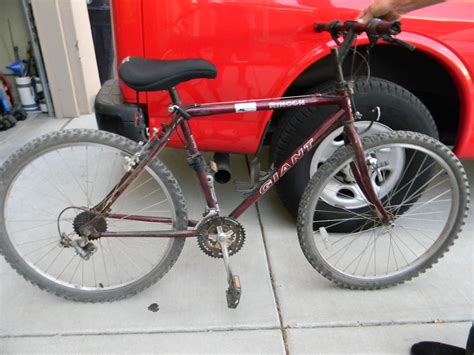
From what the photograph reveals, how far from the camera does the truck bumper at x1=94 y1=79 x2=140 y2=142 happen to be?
2.47m

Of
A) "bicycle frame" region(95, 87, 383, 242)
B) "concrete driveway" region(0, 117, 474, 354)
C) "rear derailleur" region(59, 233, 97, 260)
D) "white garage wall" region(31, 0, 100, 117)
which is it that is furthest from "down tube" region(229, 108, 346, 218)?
"white garage wall" region(31, 0, 100, 117)

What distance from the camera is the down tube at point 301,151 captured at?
207 cm

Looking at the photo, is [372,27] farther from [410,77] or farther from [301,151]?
[410,77]

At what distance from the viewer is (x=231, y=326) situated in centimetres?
214

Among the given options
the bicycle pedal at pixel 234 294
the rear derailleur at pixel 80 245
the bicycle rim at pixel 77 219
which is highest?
the rear derailleur at pixel 80 245

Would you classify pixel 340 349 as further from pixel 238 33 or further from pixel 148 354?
pixel 238 33

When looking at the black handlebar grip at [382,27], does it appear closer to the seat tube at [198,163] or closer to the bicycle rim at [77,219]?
the seat tube at [198,163]

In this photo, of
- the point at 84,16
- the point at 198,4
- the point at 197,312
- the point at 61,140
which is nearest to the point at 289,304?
the point at 197,312

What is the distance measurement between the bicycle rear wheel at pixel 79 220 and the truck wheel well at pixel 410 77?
1.07 meters

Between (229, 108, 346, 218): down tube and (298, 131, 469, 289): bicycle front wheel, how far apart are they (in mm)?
126

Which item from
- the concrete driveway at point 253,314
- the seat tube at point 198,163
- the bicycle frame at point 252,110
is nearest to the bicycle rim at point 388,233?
the concrete driveway at point 253,314

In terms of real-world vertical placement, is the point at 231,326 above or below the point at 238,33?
below

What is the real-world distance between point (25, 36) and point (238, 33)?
3.77 meters

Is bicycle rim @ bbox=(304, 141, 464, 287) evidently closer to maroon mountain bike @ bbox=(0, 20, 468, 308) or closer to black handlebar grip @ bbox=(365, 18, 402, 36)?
maroon mountain bike @ bbox=(0, 20, 468, 308)
